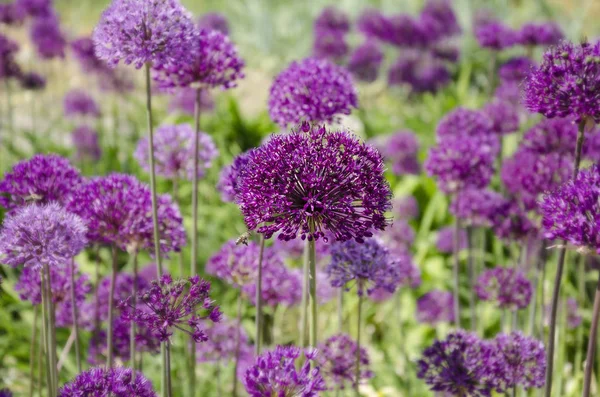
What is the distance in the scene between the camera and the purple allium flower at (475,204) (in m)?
4.69

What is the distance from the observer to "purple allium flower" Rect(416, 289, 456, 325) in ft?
18.2

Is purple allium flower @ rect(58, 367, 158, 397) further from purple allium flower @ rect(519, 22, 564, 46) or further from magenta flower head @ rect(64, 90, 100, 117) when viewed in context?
magenta flower head @ rect(64, 90, 100, 117)

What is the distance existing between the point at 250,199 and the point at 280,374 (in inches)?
22.4

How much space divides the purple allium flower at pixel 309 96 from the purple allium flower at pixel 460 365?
116 centimetres

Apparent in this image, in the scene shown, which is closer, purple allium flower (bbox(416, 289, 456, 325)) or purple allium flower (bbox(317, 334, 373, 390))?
purple allium flower (bbox(317, 334, 373, 390))

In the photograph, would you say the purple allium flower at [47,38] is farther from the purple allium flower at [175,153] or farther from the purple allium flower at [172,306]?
the purple allium flower at [172,306]

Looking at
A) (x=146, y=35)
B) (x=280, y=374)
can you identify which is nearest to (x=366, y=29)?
(x=146, y=35)

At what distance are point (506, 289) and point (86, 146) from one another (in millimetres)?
5153

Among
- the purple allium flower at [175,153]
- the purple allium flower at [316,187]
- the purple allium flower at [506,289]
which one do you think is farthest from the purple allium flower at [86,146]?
the purple allium flower at [316,187]

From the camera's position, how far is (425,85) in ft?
33.8

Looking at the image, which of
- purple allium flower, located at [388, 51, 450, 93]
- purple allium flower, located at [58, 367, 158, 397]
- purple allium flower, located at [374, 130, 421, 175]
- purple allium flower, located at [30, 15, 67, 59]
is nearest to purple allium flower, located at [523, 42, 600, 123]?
purple allium flower, located at [58, 367, 158, 397]

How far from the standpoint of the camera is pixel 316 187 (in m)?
2.38

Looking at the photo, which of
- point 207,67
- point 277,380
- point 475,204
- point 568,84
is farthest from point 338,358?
point 475,204

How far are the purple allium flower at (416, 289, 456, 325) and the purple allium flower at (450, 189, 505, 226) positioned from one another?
2.79ft
